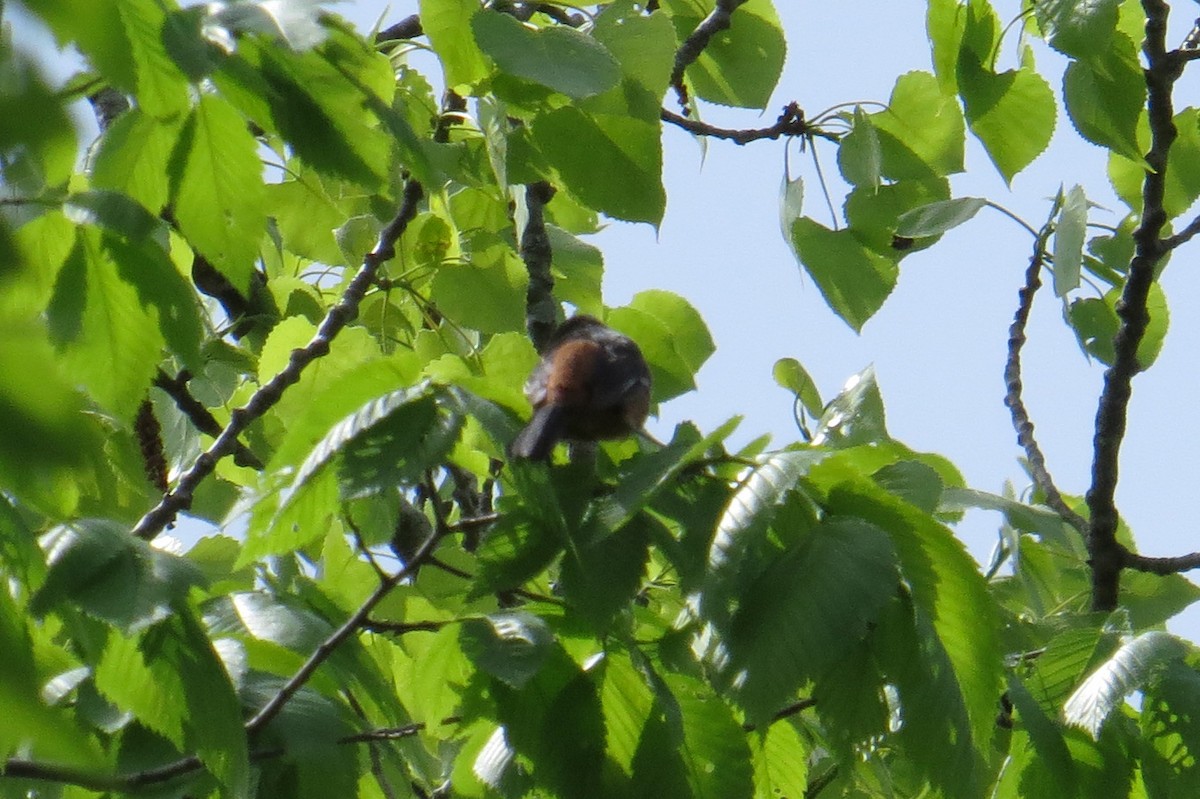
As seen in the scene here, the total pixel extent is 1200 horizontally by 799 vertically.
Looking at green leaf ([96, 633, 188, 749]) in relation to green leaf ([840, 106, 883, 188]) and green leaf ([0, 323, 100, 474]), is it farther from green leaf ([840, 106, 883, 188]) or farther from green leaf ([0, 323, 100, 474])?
green leaf ([840, 106, 883, 188])

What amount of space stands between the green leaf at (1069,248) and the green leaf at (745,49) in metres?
0.86

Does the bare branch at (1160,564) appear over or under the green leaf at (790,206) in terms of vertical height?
under

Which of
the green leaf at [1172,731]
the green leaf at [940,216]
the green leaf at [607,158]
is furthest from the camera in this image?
the green leaf at [940,216]

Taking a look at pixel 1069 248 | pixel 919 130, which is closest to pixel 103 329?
pixel 1069 248

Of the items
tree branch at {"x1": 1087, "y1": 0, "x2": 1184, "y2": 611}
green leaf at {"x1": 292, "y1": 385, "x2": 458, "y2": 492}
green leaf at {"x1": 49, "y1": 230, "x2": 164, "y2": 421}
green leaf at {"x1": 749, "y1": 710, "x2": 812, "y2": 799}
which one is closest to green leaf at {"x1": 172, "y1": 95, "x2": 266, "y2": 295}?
green leaf at {"x1": 49, "y1": 230, "x2": 164, "y2": 421}

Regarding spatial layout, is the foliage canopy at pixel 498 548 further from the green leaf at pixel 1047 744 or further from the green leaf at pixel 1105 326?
the green leaf at pixel 1105 326

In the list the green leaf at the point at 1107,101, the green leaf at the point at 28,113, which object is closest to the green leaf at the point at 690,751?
the green leaf at the point at 28,113

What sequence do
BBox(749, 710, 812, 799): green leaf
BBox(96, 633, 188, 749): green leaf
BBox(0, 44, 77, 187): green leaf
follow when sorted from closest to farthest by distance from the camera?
1. BBox(0, 44, 77, 187): green leaf
2. BBox(96, 633, 188, 749): green leaf
3. BBox(749, 710, 812, 799): green leaf

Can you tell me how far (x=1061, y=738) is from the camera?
5.78 feet

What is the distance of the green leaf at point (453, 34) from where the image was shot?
2.33m

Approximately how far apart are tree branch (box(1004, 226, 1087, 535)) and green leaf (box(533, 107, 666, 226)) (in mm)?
1182

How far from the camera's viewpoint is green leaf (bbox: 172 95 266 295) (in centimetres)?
162

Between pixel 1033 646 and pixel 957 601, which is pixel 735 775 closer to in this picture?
pixel 957 601

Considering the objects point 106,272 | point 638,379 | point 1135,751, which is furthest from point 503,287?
point 1135,751
